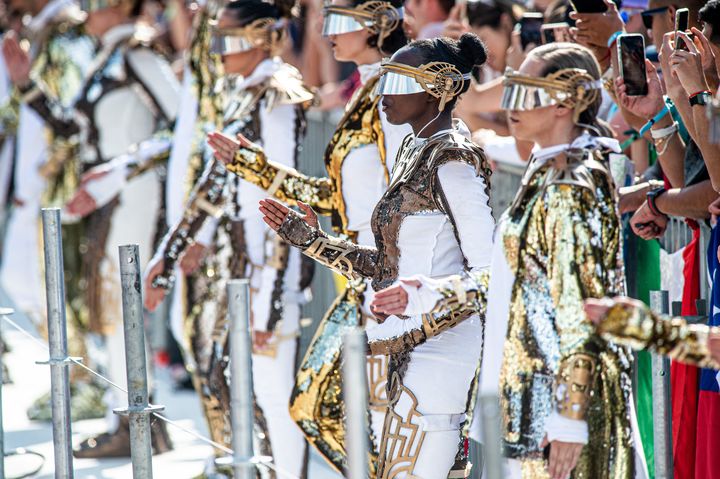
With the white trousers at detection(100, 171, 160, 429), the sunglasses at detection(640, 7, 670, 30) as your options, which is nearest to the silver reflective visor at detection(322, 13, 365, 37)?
the sunglasses at detection(640, 7, 670, 30)

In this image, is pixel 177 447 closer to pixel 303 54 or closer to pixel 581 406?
pixel 303 54

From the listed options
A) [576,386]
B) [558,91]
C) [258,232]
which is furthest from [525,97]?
[258,232]

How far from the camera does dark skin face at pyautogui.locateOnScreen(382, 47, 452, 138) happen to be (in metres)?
4.11

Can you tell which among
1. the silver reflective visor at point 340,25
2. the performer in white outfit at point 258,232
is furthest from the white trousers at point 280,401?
the silver reflective visor at point 340,25

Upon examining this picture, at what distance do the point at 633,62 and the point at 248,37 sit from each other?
1.85 m

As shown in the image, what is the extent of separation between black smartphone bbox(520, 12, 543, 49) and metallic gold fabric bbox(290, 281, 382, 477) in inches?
63.6

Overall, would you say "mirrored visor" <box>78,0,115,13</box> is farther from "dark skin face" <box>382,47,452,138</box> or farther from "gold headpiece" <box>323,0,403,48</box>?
"dark skin face" <box>382,47,452,138</box>

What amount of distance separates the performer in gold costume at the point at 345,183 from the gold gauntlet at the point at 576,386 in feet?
4.16

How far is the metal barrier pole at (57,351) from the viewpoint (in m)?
4.16

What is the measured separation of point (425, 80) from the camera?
13.4ft

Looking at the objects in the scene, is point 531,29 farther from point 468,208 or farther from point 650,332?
point 650,332

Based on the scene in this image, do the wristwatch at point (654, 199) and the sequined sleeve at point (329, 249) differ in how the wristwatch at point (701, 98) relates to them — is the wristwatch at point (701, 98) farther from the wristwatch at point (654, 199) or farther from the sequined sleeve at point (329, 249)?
the sequined sleeve at point (329, 249)

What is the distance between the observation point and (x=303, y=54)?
9.15 m

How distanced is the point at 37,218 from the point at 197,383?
289 cm
